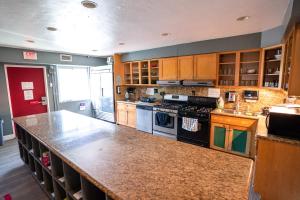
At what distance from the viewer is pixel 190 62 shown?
3664 mm

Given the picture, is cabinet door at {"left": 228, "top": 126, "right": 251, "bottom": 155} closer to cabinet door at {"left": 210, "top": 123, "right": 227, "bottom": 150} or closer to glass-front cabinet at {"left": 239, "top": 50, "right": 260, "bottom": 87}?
cabinet door at {"left": 210, "top": 123, "right": 227, "bottom": 150}

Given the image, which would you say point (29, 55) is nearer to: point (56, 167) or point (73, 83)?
point (73, 83)

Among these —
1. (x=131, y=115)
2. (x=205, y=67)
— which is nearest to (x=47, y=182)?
(x=131, y=115)

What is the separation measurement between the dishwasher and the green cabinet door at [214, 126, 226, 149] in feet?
5.56

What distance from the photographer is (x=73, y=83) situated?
551 cm

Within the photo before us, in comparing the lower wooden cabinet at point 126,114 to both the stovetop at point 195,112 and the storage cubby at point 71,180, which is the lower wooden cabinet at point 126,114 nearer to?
the stovetop at point 195,112

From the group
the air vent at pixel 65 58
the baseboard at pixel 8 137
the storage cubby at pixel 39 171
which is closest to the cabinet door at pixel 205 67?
the storage cubby at pixel 39 171

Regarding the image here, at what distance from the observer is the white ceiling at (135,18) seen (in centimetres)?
168

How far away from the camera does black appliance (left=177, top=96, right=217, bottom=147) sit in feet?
10.7

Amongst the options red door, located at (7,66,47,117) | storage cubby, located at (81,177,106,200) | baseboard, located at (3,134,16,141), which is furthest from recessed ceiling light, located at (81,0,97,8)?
baseboard, located at (3,134,16,141)

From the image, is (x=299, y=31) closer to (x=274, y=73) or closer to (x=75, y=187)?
(x=274, y=73)

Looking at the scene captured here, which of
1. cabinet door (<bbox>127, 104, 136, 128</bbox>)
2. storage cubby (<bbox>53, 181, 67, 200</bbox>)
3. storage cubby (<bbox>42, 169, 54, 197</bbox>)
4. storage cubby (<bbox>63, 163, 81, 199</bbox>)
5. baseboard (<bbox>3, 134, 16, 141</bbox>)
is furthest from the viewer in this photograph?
cabinet door (<bbox>127, 104, 136, 128</bbox>)

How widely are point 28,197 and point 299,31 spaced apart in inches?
161

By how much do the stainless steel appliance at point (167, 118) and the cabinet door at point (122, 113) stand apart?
1.27 m
